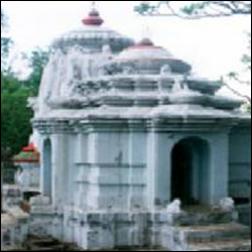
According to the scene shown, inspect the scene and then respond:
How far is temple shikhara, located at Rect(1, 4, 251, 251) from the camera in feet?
46.9

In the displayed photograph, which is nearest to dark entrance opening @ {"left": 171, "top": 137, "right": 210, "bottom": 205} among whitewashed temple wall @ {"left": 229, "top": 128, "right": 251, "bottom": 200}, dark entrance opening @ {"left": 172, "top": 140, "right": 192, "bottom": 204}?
dark entrance opening @ {"left": 172, "top": 140, "right": 192, "bottom": 204}

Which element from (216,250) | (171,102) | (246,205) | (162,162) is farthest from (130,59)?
(216,250)

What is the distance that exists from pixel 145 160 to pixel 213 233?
7.44ft

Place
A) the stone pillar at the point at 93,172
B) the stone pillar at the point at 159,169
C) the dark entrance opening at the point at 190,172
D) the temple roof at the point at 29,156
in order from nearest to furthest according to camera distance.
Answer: the stone pillar at the point at 159,169, the stone pillar at the point at 93,172, the dark entrance opening at the point at 190,172, the temple roof at the point at 29,156

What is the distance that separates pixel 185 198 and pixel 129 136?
6.45 feet

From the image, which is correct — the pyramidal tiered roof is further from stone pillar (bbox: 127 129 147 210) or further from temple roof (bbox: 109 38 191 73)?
stone pillar (bbox: 127 129 147 210)

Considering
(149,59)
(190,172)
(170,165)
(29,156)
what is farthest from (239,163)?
(29,156)

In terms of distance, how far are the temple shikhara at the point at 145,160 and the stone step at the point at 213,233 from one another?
0.02 meters

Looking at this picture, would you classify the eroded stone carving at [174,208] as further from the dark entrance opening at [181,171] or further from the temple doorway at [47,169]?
the temple doorway at [47,169]

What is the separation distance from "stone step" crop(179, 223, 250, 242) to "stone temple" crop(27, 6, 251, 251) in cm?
2

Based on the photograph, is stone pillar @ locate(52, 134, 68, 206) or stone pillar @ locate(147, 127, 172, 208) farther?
stone pillar @ locate(52, 134, 68, 206)

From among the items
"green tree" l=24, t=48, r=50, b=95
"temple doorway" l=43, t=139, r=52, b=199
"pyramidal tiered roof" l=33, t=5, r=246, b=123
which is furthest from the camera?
"green tree" l=24, t=48, r=50, b=95

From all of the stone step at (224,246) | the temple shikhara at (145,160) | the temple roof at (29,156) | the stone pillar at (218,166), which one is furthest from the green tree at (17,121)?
the stone step at (224,246)

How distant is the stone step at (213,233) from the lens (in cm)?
1320
